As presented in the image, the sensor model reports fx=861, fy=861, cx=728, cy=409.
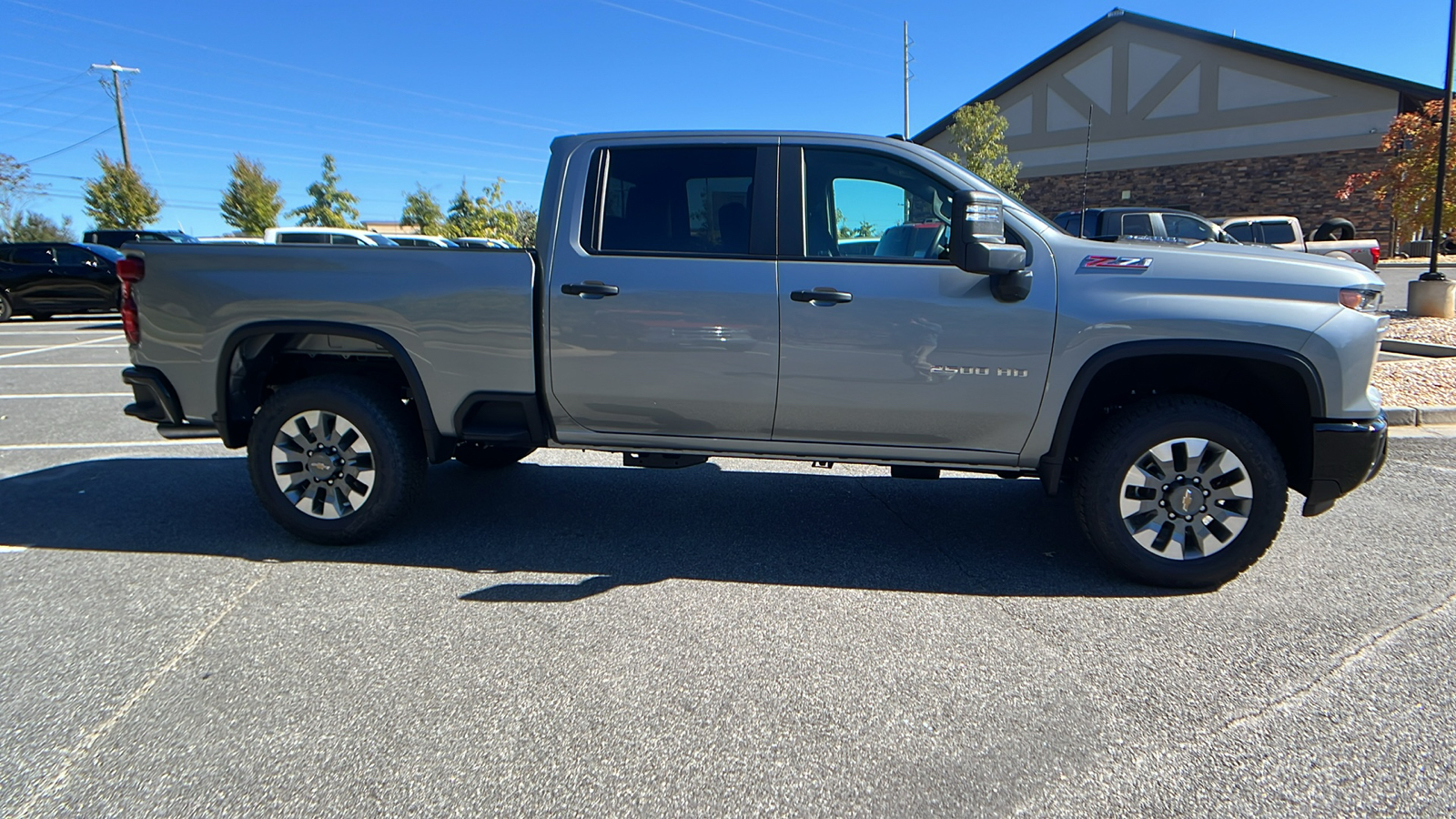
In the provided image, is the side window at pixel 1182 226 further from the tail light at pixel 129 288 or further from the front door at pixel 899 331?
the tail light at pixel 129 288

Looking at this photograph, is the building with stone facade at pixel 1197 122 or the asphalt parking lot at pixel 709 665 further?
the building with stone facade at pixel 1197 122

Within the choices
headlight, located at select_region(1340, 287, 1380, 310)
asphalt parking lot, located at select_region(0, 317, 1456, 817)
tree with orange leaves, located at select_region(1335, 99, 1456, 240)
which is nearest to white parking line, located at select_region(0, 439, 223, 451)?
asphalt parking lot, located at select_region(0, 317, 1456, 817)

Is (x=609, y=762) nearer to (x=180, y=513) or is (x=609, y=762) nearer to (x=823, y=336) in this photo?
(x=823, y=336)

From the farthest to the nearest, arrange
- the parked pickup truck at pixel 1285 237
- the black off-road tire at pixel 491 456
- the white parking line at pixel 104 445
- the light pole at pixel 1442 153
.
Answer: the parked pickup truck at pixel 1285 237 → the light pole at pixel 1442 153 → the white parking line at pixel 104 445 → the black off-road tire at pixel 491 456

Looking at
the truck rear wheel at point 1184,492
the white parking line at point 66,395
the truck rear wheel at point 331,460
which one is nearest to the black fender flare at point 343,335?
the truck rear wheel at point 331,460

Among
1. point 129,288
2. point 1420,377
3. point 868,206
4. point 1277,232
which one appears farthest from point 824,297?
point 1277,232

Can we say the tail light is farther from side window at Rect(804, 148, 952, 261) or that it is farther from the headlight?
the headlight

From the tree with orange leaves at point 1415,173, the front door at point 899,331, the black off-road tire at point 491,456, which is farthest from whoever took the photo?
the tree with orange leaves at point 1415,173

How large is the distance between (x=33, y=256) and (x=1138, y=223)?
2170 centimetres

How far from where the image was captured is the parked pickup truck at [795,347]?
3686 millimetres

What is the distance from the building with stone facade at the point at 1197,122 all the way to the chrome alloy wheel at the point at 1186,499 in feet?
92.4

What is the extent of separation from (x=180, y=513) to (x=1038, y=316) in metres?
4.73

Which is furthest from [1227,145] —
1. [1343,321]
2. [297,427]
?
[297,427]

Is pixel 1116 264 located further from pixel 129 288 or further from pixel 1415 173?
pixel 1415 173
